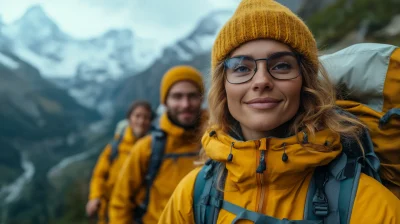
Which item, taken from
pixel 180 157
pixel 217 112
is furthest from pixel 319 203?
pixel 180 157

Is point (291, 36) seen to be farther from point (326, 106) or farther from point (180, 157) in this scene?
point (180, 157)

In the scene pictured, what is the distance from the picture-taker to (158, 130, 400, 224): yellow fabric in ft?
4.64

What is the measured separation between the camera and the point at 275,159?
1.61 m

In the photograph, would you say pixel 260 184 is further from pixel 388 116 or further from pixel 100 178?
pixel 100 178

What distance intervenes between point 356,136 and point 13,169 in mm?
92365

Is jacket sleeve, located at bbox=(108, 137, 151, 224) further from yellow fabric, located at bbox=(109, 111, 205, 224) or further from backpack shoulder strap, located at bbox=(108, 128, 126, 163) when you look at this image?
backpack shoulder strap, located at bbox=(108, 128, 126, 163)

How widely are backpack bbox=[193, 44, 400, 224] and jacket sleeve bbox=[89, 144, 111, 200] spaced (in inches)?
174

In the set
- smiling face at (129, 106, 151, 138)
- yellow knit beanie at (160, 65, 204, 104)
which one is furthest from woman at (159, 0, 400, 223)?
smiling face at (129, 106, 151, 138)

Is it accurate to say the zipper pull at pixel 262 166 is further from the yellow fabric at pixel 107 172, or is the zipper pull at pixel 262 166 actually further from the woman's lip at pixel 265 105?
the yellow fabric at pixel 107 172

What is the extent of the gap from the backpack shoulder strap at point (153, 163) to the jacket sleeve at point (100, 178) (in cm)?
241

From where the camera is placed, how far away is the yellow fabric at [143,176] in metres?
3.60

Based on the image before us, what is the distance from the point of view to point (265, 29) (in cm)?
175

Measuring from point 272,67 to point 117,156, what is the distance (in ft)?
16.4

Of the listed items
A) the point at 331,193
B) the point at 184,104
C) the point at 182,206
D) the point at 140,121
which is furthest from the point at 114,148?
the point at 331,193
